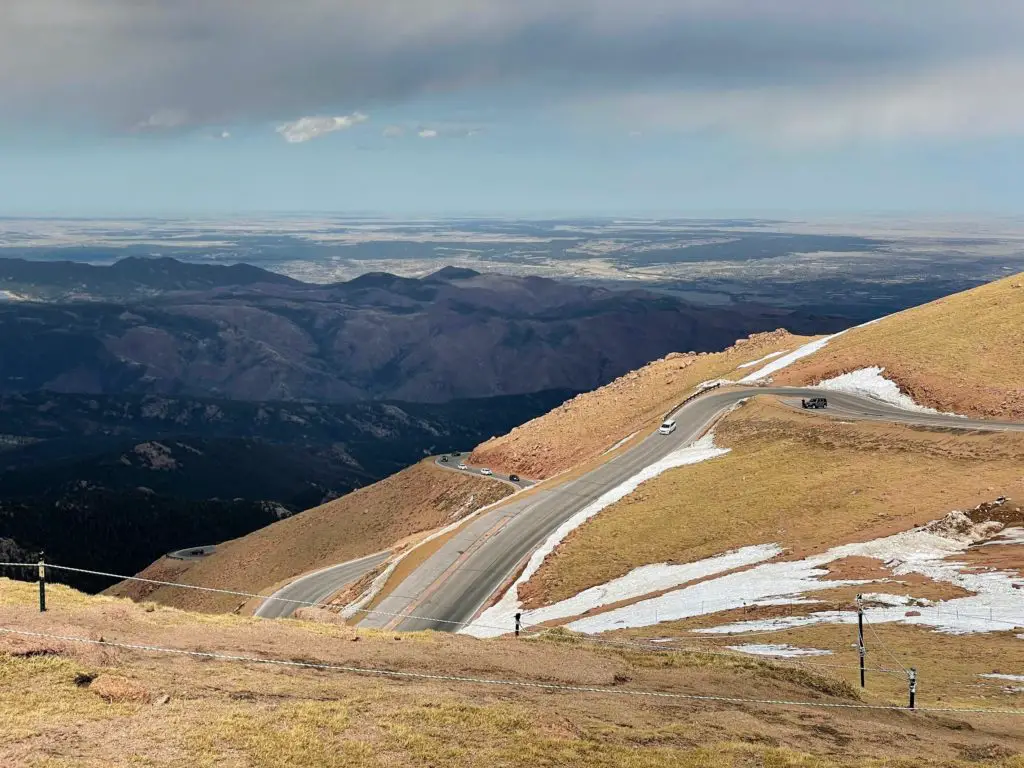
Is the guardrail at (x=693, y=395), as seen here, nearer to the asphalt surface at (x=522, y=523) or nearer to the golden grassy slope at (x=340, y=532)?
the asphalt surface at (x=522, y=523)

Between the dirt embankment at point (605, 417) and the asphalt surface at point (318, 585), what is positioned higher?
the dirt embankment at point (605, 417)

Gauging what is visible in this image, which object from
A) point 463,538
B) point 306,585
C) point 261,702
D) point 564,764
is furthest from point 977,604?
point 306,585

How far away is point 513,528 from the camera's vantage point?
233 ft

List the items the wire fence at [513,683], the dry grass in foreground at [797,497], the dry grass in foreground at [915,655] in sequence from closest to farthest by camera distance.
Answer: the wire fence at [513,683]
the dry grass in foreground at [915,655]
the dry grass in foreground at [797,497]

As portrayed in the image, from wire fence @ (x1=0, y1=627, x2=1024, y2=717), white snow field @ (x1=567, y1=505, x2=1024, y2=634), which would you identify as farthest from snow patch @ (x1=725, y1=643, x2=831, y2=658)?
wire fence @ (x1=0, y1=627, x2=1024, y2=717)

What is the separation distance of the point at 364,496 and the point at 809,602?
75984 millimetres

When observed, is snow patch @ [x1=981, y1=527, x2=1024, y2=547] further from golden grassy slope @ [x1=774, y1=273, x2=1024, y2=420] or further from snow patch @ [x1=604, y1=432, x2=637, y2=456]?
snow patch @ [x1=604, y1=432, x2=637, y2=456]

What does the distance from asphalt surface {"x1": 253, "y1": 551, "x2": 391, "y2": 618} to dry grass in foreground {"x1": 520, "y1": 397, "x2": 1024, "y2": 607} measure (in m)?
28.5

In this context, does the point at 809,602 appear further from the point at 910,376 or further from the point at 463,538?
the point at 910,376

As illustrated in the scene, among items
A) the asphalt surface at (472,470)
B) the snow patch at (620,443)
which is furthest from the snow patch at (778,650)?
the asphalt surface at (472,470)

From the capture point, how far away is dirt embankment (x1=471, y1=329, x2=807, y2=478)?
Result: 321ft

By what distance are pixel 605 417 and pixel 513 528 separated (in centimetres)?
3720

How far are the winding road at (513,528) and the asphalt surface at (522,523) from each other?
74 millimetres

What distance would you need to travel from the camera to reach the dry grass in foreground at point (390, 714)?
18.6m
